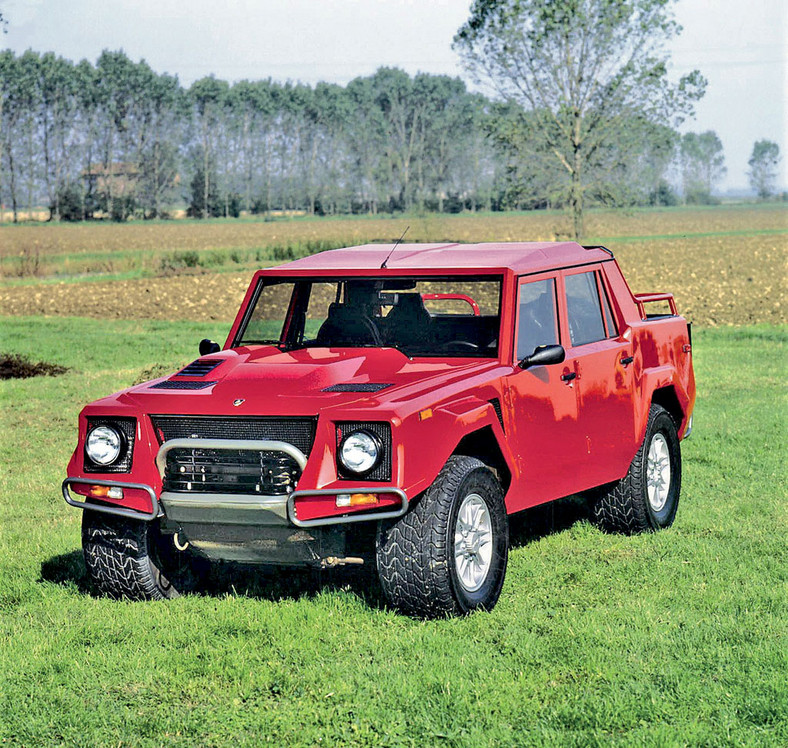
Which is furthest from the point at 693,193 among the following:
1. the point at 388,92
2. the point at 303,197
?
the point at 303,197

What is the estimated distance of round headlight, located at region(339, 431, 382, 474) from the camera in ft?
18.3

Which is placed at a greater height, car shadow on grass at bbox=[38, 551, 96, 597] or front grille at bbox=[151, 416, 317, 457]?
front grille at bbox=[151, 416, 317, 457]

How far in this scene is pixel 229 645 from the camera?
5.71 metres

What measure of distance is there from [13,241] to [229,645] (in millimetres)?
65059

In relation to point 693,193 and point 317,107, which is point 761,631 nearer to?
point 317,107

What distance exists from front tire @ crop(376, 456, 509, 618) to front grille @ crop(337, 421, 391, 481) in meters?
0.35

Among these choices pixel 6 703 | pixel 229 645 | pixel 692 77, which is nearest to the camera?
pixel 6 703

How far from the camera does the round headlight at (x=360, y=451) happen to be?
5.58m

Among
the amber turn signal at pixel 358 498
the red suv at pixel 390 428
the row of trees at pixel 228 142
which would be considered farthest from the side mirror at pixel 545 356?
the row of trees at pixel 228 142

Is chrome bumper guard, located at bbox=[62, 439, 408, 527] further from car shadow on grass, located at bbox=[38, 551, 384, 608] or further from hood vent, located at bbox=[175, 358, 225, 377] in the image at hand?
car shadow on grass, located at bbox=[38, 551, 384, 608]

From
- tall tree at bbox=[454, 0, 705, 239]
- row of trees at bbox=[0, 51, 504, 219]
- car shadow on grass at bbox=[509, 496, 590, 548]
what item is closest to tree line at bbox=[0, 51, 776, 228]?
row of trees at bbox=[0, 51, 504, 219]

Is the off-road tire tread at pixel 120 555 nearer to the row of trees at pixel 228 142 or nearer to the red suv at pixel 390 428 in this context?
the red suv at pixel 390 428

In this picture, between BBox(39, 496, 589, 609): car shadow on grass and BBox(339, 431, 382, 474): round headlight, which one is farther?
BBox(39, 496, 589, 609): car shadow on grass

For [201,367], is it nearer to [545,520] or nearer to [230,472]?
[230,472]
